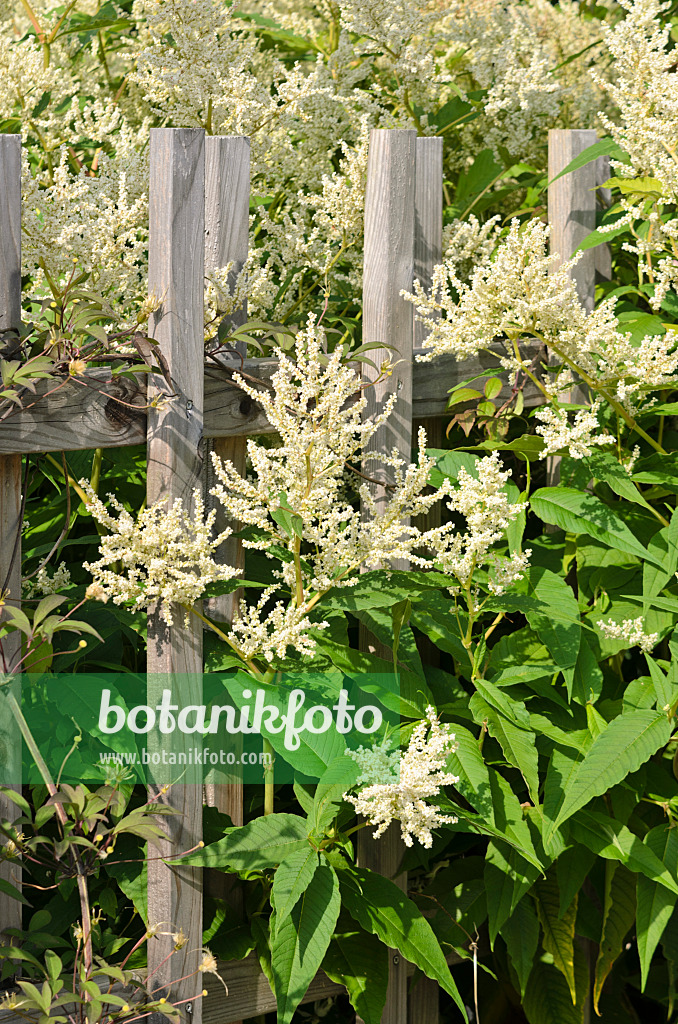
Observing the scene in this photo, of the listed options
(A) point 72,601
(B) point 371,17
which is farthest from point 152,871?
(B) point 371,17

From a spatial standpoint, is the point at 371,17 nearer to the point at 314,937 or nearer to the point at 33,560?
the point at 33,560

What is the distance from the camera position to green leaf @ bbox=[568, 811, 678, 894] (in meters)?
1.77

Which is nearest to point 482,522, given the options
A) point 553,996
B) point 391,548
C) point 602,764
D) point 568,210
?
point 391,548

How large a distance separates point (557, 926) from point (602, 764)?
49 centimetres

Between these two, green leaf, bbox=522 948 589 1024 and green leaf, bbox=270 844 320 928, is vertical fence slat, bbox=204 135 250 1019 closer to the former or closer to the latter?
green leaf, bbox=270 844 320 928

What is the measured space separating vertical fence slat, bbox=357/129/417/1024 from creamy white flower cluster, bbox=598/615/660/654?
45 centimetres

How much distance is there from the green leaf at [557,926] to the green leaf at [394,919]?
37 centimetres

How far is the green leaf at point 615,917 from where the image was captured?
6.50ft

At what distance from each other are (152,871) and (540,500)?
1.02 metres

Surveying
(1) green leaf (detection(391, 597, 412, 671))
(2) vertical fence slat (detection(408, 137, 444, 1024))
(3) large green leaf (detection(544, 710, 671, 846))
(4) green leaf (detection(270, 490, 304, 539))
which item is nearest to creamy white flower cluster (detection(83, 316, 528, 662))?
(4) green leaf (detection(270, 490, 304, 539))

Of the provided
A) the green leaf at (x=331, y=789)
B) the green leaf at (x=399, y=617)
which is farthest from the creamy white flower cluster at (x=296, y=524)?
the green leaf at (x=331, y=789)

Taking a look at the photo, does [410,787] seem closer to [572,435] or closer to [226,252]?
[572,435]

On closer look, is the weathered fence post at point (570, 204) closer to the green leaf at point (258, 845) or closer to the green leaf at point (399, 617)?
the green leaf at point (399, 617)

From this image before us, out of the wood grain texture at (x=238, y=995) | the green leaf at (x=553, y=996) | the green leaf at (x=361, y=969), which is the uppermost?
the green leaf at (x=361, y=969)
